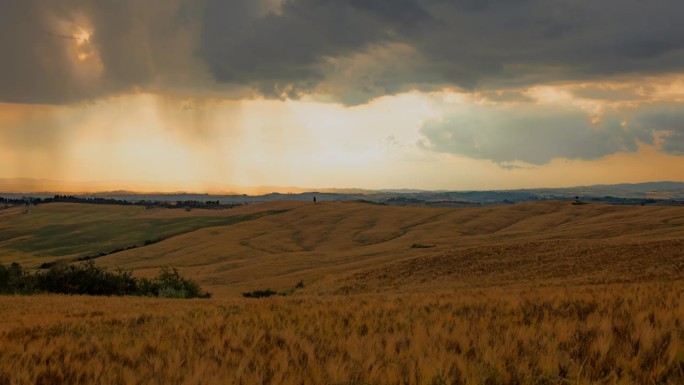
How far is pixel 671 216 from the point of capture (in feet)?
261

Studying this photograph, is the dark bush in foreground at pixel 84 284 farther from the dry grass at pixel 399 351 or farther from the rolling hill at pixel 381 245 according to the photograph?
the dry grass at pixel 399 351

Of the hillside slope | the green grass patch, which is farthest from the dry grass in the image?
the green grass patch

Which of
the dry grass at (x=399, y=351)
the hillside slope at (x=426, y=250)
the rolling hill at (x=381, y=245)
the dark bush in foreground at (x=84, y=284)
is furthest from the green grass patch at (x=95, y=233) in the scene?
the dry grass at (x=399, y=351)

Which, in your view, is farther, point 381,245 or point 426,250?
point 381,245

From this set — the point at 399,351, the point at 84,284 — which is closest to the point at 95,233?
the point at 84,284

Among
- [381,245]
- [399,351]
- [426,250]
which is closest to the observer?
[399,351]

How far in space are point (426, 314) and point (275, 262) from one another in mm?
57916

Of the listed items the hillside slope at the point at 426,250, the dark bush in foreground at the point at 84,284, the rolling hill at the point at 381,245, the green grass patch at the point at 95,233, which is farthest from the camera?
the green grass patch at the point at 95,233

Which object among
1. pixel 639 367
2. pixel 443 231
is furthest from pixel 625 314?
pixel 443 231

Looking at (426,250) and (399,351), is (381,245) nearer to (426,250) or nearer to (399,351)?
(426,250)

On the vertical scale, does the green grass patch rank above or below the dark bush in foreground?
below

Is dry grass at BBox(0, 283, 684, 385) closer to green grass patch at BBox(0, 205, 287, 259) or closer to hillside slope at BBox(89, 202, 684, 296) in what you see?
hillside slope at BBox(89, 202, 684, 296)

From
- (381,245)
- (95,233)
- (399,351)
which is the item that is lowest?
(95,233)

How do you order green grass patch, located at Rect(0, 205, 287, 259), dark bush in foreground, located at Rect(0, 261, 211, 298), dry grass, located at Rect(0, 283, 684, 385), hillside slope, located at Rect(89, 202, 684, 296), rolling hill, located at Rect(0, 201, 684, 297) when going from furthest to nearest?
green grass patch, located at Rect(0, 205, 287, 259), dark bush in foreground, located at Rect(0, 261, 211, 298), rolling hill, located at Rect(0, 201, 684, 297), hillside slope, located at Rect(89, 202, 684, 296), dry grass, located at Rect(0, 283, 684, 385)
